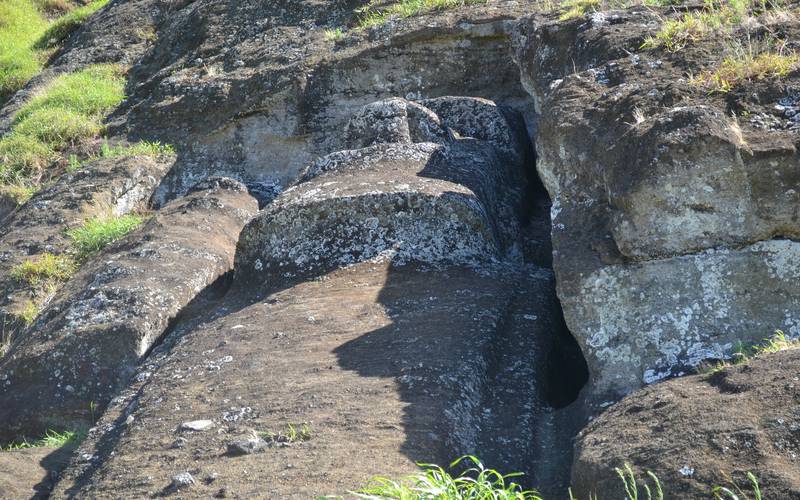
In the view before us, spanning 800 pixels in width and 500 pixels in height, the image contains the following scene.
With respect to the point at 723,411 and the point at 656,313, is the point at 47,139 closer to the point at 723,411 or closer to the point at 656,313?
the point at 656,313

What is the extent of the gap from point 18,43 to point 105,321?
483 inches

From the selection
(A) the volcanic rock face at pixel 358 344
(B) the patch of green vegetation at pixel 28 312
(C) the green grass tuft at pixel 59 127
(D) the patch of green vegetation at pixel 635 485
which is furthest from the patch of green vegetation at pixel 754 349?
Answer: (C) the green grass tuft at pixel 59 127

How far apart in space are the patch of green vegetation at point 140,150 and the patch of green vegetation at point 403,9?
2735mm

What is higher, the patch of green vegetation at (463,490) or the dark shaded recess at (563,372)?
the patch of green vegetation at (463,490)

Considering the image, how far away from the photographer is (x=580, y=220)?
627 cm

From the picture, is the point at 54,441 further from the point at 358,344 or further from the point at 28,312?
the point at 28,312

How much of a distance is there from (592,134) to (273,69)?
258 inches

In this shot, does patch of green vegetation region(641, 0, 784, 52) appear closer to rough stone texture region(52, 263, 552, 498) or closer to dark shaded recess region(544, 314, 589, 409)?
rough stone texture region(52, 263, 552, 498)

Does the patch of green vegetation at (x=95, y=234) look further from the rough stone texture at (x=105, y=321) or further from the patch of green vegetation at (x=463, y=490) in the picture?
the patch of green vegetation at (x=463, y=490)

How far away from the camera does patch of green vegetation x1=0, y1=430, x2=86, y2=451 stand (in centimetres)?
662

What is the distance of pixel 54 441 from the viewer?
263 inches

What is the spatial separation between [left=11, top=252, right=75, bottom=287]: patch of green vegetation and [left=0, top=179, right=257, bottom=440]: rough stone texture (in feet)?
1.84

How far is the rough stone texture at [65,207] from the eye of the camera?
31.7ft

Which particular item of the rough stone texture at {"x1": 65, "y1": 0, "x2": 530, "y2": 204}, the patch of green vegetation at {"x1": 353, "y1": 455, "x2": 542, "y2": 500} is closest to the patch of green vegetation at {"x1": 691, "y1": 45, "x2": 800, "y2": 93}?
the patch of green vegetation at {"x1": 353, "y1": 455, "x2": 542, "y2": 500}
